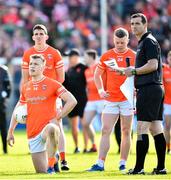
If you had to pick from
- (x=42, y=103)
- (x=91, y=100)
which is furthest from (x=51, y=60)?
(x=91, y=100)

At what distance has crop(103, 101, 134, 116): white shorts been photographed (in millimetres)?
13742

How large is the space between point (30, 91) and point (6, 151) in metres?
6.63

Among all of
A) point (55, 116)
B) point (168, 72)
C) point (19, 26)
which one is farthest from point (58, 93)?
point (19, 26)

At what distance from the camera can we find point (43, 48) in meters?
14.0

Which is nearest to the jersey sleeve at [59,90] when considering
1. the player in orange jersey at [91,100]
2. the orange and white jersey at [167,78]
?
the orange and white jersey at [167,78]

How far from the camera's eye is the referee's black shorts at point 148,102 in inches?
485

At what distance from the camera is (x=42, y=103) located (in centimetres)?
1258

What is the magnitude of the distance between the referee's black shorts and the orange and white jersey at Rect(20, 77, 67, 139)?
1.14 metres

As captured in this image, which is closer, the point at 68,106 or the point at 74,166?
the point at 68,106

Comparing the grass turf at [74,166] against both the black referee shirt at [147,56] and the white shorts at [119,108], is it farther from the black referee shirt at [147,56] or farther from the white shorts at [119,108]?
the black referee shirt at [147,56]

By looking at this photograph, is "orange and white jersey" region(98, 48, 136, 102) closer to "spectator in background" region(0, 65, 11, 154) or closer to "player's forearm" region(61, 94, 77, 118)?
"player's forearm" region(61, 94, 77, 118)

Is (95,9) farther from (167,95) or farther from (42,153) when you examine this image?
(42,153)

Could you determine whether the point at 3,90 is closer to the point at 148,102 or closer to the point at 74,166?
the point at 74,166

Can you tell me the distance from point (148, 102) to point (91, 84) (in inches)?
309
